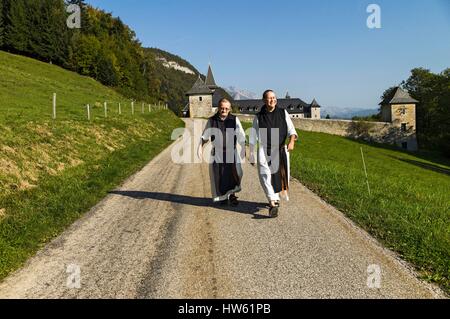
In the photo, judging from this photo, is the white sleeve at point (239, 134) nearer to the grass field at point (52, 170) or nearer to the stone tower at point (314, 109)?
the grass field at point (52, 170)

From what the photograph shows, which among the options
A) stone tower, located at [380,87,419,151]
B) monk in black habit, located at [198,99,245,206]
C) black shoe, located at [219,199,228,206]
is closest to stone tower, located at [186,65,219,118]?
stone tower, located at [380,87,419,151]

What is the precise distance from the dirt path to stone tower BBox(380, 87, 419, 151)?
245ft

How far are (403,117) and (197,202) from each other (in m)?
77.2

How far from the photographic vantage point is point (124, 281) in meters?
4.55

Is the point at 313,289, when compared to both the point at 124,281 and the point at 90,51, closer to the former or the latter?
A: the point at 124,281

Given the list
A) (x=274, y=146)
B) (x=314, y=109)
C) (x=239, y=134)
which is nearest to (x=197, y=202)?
(x=239, y=134)

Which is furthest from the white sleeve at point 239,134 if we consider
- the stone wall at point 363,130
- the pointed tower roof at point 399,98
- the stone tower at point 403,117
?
the pointed tower roof at point 399,98

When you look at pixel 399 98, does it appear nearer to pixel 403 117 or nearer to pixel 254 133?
pixel 403 117

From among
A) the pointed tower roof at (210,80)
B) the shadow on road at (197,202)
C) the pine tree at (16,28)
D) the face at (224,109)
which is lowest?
the shadow on road at (197,202)

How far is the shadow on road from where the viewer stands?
782 cm

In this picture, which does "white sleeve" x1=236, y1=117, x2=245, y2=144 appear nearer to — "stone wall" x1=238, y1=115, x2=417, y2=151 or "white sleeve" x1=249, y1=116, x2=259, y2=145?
"white sleeve" x1=249, y1=116, x2=259, y2=145

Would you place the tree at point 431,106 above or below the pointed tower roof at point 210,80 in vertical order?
below

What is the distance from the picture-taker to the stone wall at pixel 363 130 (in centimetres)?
7188
